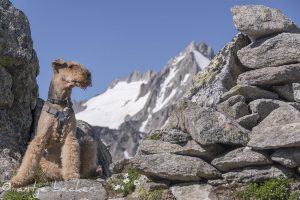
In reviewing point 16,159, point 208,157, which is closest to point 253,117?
point 208,157

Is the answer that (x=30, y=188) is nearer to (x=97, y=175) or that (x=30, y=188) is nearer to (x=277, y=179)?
(x=97, y=175)

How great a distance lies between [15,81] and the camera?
16.0 meters

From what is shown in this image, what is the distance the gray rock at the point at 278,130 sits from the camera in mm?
10516

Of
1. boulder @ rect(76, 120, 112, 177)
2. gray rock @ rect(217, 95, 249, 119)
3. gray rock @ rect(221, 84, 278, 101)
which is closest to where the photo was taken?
gray rock @ rect(217, 95, 249, 119)

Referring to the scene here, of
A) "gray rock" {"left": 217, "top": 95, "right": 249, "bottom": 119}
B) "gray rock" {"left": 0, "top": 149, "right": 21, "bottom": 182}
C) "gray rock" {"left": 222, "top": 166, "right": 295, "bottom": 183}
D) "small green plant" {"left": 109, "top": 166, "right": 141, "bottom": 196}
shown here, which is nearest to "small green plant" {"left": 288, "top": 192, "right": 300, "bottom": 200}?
"gray rock" {"left": 222, "top": 166, "right": 295, "bottom": 183}

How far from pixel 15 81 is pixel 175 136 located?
20.4 ft

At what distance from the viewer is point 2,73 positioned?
15.5 meters

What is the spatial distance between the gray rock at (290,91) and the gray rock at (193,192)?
3.12 meters

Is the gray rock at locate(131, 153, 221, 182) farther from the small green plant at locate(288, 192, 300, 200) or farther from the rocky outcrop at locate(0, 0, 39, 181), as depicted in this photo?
the rocky outcrop at locate(0, 0, 39, 181)

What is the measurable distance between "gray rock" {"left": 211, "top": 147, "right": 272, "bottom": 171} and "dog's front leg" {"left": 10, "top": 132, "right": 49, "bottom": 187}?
14.3ft

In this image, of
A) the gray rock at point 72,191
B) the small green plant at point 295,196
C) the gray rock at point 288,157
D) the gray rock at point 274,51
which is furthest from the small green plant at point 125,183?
the gray rock at point 274,51

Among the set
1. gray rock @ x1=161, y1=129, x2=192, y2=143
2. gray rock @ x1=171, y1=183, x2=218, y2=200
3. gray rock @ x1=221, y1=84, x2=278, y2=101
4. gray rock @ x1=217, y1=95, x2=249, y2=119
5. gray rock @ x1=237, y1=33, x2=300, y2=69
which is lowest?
gray rock @ x1=171, y1=183, x2=218, y2=200

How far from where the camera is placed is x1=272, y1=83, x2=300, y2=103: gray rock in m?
12.6

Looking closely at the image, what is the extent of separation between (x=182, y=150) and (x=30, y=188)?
395 centimetres
